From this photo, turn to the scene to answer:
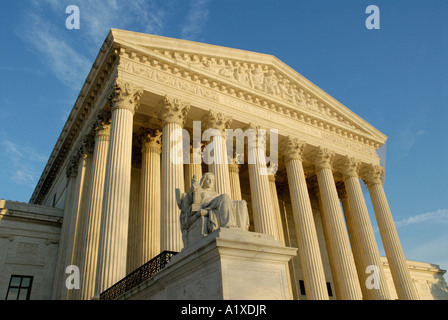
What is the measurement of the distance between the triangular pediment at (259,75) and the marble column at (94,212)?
16.0ft

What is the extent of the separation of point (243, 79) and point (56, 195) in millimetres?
17523

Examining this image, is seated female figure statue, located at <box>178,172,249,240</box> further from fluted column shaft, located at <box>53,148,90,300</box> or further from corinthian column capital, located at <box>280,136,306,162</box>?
A: corinthian column capital, located at <box>280,136,306,162</box>

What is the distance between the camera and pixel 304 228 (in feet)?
75.2

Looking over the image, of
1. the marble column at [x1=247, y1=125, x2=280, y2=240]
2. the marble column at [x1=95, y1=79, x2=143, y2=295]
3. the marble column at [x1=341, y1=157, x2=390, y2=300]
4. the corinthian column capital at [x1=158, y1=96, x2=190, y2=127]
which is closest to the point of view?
the marble column at [x1=95, y1=79, x2=143, y2=295]

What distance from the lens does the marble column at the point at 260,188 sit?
838 inches

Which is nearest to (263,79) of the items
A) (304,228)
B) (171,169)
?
(304,228)

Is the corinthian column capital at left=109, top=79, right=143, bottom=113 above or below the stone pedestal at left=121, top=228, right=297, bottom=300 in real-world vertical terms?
above

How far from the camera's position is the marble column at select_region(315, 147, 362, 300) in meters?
22.8

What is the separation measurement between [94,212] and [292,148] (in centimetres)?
1325

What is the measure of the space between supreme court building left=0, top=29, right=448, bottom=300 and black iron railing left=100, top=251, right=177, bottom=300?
3.45ft

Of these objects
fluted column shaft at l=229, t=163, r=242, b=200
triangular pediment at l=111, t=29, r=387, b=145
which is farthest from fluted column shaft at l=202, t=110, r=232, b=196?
fluted column shaft at l=229, t=163, r=242, b=200

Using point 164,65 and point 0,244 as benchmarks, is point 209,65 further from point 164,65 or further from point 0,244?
point 0,244
